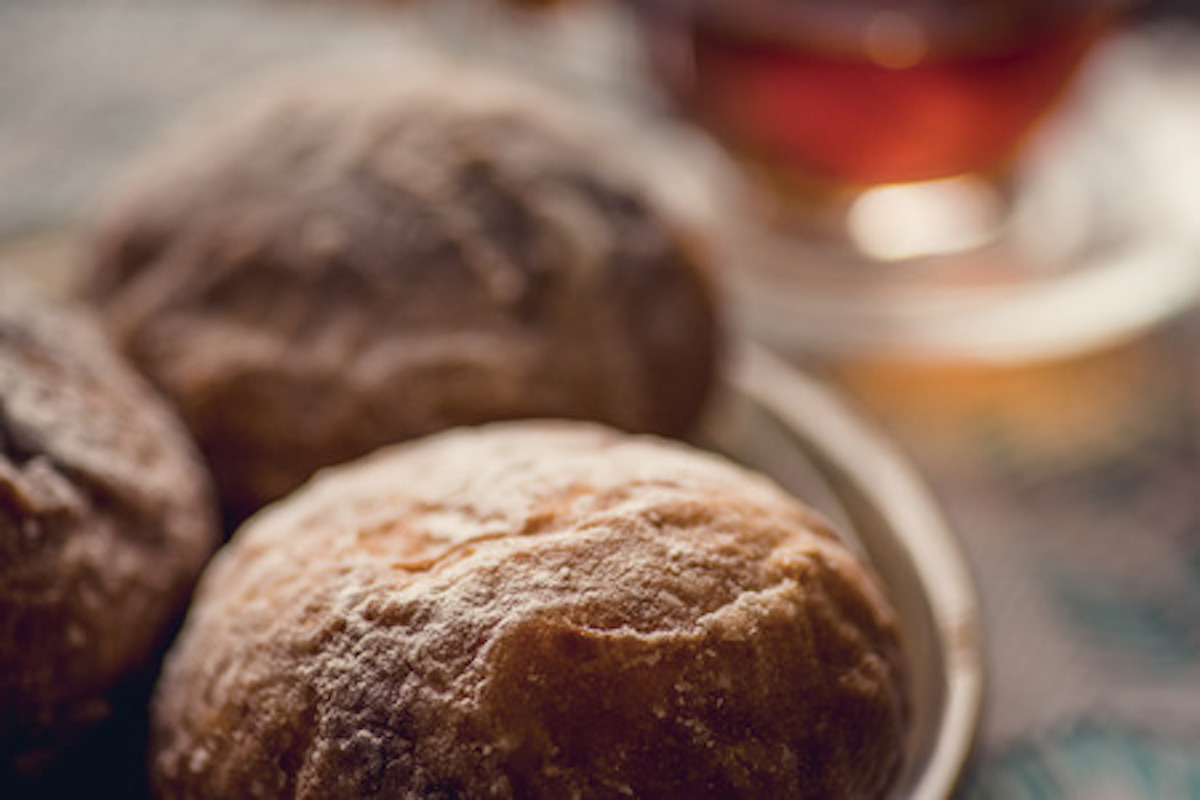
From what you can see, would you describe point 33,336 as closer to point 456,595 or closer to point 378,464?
point 378,464

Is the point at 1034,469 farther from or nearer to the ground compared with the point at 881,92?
nearer to the ground

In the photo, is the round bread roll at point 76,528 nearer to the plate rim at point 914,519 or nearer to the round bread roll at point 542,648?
the round bread roll at point 542,648

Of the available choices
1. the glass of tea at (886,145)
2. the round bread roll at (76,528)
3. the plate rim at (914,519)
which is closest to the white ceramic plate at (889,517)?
the plate rim at (914,519)

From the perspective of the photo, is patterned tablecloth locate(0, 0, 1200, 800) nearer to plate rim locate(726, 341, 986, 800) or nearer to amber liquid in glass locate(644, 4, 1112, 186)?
plate rim locate(726, 341, 986, 800)

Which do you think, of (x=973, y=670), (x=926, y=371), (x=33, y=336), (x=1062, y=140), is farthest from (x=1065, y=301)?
(x=33, y=336)

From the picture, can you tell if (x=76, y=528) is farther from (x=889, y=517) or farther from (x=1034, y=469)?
(x=1034, y=469)

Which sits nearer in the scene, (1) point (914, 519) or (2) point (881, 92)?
(1) point (914, 519)

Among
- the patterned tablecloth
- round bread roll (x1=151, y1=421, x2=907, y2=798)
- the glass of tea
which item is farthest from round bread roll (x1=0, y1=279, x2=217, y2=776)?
the glass of tea

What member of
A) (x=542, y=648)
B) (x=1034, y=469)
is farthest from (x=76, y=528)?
(x=1034, y=469)
